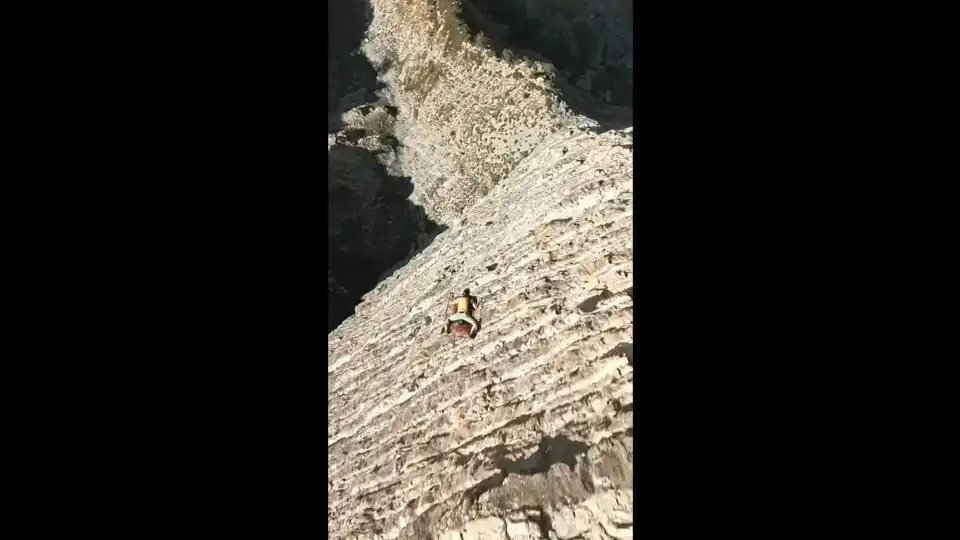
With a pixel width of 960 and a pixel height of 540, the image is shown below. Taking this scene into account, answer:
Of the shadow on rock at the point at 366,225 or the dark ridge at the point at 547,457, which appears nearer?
the dark ridge at the point at 547,457

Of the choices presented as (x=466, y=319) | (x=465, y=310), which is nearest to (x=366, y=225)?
(x=465, y=310)

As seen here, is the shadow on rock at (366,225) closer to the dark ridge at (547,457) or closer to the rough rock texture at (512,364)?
the rough rock texture at (512,364)

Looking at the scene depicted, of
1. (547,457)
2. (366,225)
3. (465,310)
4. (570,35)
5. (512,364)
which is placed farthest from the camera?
(570,35)

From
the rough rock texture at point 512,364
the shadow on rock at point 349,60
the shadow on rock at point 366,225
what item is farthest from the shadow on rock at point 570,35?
the shadow on rock at point 366,225

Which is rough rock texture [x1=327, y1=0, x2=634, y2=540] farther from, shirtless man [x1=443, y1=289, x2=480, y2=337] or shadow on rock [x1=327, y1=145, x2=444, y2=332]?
shadow on rock [x1=327, y1=145, x2=444, y2=332]

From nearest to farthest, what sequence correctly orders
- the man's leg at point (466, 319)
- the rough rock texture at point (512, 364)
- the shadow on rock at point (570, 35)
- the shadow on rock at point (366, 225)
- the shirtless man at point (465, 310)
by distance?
the rough rock texture at point (512, 364) < the man's leg at point (466, 319) < the shirtless man at point (465, 310) < the shadow on rock at point (366, 225) < the shadow on rock at point (570, 35)

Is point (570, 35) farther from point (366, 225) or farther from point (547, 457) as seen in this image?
point (547, 457)
